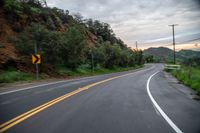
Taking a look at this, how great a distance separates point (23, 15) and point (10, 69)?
14277 mm

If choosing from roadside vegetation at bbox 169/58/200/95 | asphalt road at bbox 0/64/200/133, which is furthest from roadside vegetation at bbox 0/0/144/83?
roadside vegetation at bbox 169/58/200/95

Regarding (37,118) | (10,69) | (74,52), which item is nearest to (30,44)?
(10,69)

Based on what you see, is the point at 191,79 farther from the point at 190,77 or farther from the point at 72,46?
the point at 72,46

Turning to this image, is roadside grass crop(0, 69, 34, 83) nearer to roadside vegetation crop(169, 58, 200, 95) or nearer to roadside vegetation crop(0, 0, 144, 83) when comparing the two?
roadside vegetation crop(0, 0, 144, 83)

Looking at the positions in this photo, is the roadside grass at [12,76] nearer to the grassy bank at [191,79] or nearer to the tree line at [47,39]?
the tree line at [47,39]

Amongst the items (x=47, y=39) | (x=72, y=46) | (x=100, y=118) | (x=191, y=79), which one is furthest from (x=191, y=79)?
(x=72, y=46)

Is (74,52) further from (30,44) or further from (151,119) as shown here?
(151,119)

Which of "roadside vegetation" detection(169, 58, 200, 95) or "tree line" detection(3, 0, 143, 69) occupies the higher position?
"tree line" detection(3, 0, 143, 69)

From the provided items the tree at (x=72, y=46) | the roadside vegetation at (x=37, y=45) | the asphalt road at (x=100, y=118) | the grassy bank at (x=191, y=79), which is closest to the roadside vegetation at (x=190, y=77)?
the grassy bank at (x=191, y=79)

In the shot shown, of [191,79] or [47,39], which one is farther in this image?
[47,39]

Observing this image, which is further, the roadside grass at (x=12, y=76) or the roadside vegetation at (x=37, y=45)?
the roadside vegetation at (x=37, y=45)

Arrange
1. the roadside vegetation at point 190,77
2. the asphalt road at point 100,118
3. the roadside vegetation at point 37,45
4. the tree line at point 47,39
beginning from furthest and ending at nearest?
the tree line at point 47,39
the roadside vegetation at point 37,45
the roadside vegetation at point 190,77
the asphalt road at point 100,118

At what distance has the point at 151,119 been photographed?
6.60 metres

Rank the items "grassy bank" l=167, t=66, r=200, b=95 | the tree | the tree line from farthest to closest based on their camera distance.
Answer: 1. the tree
2. the tree line
3. "grassy bank" l=167, t=66, r=200, b=95
